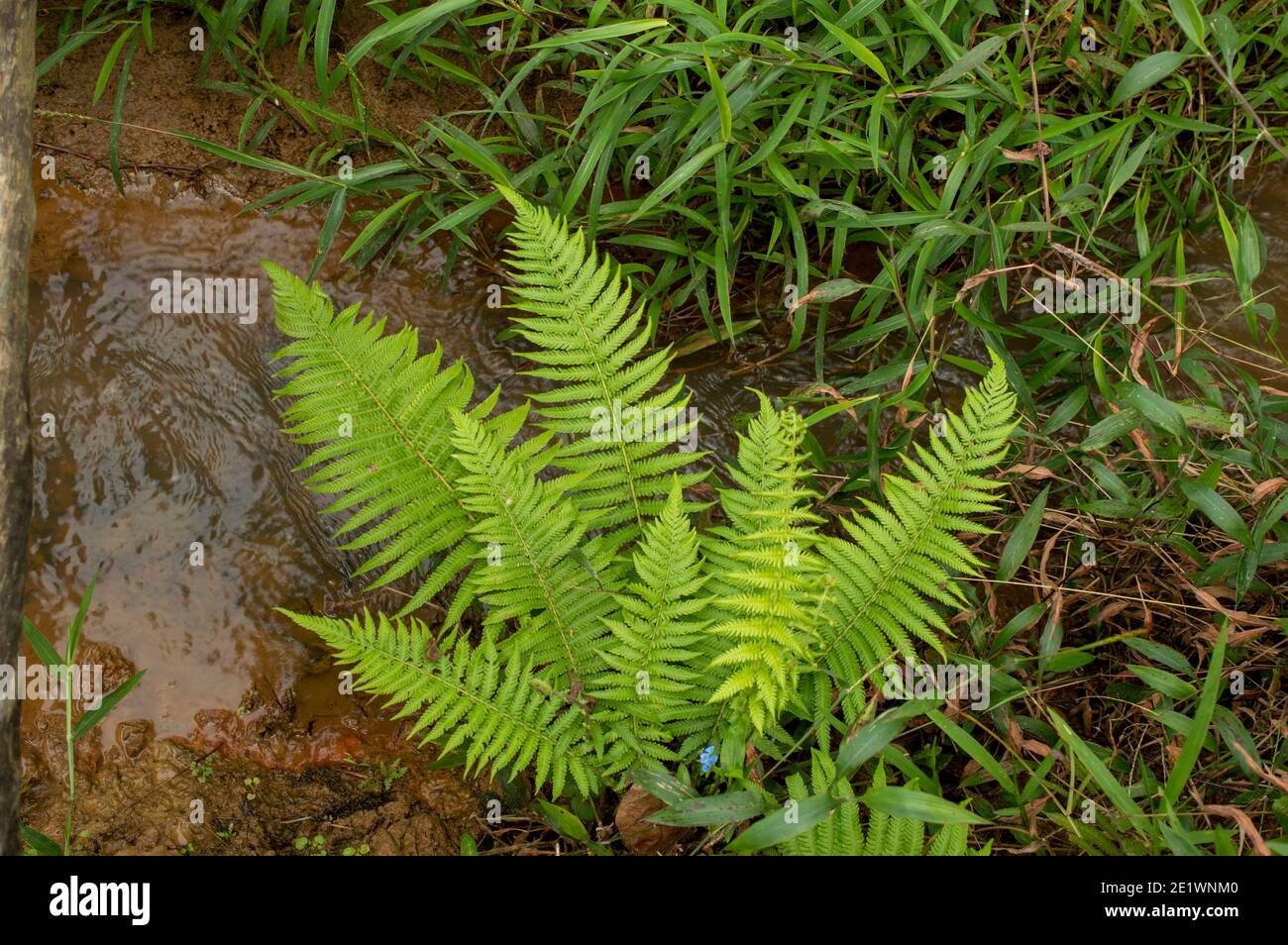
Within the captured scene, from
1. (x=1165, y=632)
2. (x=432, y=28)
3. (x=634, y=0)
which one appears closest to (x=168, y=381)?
(x=432, y=28)

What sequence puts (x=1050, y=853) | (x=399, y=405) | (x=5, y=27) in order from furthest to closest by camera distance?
(x=399, y=405)
(x=1050, y=853)
(x=5, y=27)

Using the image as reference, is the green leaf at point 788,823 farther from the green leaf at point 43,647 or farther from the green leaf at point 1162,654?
the green leaf at point 43,647

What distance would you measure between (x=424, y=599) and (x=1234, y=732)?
77.8 inches

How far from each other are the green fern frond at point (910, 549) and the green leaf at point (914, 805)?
379 mm

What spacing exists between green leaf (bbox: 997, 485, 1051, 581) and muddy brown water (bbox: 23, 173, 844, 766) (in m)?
0.77

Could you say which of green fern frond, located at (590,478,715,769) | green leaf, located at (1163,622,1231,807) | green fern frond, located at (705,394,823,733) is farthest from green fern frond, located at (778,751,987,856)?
green leaf, located at (1163,622,1231,807)

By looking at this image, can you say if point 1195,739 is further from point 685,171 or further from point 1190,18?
point 685,171

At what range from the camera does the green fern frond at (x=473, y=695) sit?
2.15 metres

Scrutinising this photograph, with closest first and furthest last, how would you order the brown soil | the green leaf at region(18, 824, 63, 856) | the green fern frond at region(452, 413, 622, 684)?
the green leaf at region(18, 824, 63, 856)
the green fern frond at region(452, 413, 622, 684)
the brown soil

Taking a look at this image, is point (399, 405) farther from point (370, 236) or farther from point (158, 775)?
point (158, 775)

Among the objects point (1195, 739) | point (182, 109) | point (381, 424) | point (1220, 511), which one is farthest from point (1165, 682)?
point (182, 109)

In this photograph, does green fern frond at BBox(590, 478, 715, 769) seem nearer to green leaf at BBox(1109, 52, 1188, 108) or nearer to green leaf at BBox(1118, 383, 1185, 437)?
green leaf at BBox(1118, 383, 1185, 437)

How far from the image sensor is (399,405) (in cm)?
236

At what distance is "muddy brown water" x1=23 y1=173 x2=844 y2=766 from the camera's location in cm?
254
